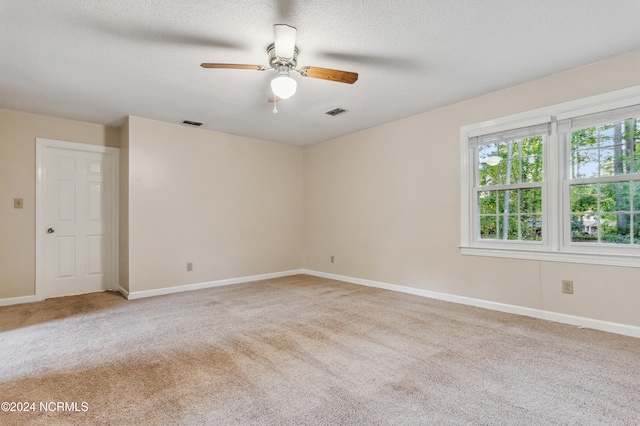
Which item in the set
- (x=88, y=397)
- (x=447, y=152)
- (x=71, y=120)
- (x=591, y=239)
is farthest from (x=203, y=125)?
(x=591, y=239)

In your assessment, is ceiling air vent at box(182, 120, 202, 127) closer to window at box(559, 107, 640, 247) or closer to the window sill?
the window sill

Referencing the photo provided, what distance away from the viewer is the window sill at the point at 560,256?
278cm

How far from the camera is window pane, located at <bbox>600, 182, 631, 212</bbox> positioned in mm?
2885

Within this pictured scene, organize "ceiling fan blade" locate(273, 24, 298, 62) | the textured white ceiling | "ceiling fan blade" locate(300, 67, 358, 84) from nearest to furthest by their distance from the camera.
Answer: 1. the textured white ceiling
2. "ceiling fan blade" locate(273, 24, 298, 62)
3. "ceiling fan blade" locate(300, 67, 358, 84)

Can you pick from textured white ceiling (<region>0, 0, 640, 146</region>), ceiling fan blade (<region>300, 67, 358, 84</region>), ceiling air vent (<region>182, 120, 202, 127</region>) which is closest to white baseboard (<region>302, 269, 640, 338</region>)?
textured white ceiling (<region>0, 0, 640, 146</region>)

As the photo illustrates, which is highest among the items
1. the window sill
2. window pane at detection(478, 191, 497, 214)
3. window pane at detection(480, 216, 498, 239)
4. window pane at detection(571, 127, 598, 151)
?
window pane at detection(571, 127, 598, 151)

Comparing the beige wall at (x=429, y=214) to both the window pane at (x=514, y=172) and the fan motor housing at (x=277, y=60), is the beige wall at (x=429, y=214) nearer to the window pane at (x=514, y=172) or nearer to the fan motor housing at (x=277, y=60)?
the window pane at (x=514, y=172)

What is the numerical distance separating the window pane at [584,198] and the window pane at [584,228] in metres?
0.07

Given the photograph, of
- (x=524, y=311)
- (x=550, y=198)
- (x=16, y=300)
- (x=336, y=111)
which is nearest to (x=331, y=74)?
(x=336, y=111)

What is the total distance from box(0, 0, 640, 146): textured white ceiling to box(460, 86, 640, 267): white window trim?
37 cm

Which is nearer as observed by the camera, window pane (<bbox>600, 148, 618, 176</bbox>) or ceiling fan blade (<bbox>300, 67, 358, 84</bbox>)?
ceiling fan blade (<bbox>300, 67, 358, 84</bbox>)

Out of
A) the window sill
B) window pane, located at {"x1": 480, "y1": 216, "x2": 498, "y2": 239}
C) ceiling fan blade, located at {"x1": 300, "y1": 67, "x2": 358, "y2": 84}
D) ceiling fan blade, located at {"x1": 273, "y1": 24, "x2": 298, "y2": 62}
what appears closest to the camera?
ceiling fan blade, located at {"x1": 273, "y1": 24, "x2": 298, "y2": 62}

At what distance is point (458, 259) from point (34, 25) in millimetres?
4461

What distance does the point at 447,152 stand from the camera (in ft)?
13.1
